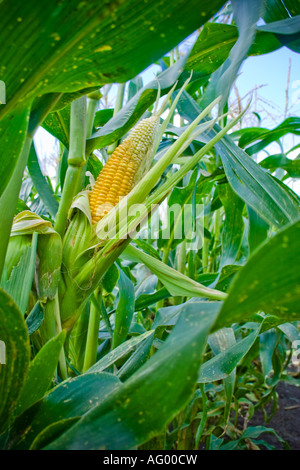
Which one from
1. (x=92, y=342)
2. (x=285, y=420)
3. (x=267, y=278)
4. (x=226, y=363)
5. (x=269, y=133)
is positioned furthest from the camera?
(x=285, y=420)

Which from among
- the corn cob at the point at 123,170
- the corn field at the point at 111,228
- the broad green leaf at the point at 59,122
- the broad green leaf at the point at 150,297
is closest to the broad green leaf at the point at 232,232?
the corn field at the point at 111,228

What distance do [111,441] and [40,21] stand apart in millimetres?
255

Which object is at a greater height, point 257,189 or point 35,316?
point 257,189

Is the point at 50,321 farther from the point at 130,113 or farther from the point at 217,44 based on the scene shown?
the point at 217,44

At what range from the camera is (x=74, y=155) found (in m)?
0.41

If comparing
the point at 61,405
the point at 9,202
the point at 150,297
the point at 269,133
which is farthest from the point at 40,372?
the point at 269,133

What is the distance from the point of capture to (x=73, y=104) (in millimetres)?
411

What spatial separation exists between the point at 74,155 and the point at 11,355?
0.27 metres

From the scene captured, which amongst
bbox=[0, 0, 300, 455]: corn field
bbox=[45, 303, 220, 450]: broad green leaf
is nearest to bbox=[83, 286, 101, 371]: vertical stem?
bbox=[0, 0, 300, 455]: corn field

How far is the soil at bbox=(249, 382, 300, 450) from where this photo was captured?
1253 millimetres

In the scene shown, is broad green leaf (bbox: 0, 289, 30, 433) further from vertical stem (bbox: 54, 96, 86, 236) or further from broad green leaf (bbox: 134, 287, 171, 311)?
broad green leaf (bbox: 134, 287, 171, 311)

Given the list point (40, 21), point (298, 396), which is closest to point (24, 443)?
point (40, 21)

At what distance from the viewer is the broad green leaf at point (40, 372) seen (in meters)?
0.24
